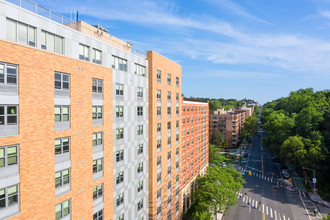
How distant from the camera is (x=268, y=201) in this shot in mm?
48594

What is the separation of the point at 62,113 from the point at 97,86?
4.66m

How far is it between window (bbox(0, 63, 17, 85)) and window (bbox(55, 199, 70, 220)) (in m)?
10.3

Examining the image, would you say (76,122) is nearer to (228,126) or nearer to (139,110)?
(139,110)

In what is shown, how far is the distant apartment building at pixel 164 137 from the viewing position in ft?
96.1

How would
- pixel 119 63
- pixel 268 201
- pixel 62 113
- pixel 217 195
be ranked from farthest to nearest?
pixel 268 201 < pixel 217 195 < pixel 119 63 < pixel 62 113

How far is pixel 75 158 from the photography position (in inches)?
704

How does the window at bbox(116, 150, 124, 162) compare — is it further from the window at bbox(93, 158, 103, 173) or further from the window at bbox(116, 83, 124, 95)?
the window at bbox(116, 83, 124, 95)

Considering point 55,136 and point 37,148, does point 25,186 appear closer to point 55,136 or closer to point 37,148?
point 37,148

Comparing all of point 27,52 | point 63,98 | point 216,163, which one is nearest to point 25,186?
point 63,98

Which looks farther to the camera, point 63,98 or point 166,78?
point 166,78

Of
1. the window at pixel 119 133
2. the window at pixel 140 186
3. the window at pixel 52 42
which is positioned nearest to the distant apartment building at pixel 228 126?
the window at pixel 140 186

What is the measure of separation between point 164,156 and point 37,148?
68.9 ft

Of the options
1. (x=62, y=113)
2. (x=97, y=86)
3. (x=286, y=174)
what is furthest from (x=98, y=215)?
(x=286, y=174)

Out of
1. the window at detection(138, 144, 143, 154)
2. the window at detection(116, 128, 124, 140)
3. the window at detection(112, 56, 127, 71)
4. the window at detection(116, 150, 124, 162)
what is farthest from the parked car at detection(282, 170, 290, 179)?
the window at detection(112, 56, 127, 71)
